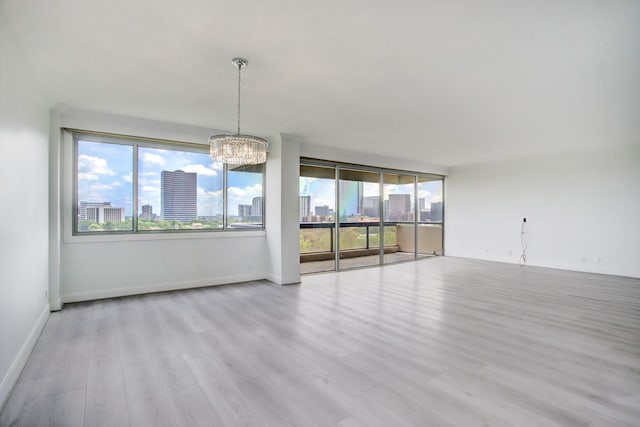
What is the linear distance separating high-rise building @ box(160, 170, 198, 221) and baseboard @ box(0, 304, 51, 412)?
2.10 m

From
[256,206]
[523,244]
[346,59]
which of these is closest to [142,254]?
[256,206]

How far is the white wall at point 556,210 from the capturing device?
20.8 feet

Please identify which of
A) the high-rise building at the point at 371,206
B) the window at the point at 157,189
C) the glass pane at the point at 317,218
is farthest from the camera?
the high-rise building at the point at 371,206

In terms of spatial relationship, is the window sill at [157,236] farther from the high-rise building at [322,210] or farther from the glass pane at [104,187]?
the high-rise building at [322,210]

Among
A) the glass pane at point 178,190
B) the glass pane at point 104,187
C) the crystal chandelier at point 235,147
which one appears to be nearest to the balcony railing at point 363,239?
the glass pane at point 178,190

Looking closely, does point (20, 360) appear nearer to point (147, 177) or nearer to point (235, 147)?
point (235, 147)

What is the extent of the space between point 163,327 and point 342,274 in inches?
145

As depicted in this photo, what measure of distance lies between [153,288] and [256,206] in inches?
86.1

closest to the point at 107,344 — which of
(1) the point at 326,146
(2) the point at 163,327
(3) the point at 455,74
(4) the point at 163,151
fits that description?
(2) the point at 163,327

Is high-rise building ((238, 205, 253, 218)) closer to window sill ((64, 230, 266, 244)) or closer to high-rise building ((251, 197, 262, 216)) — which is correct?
high-rise building ((251, 197, 262, 216))

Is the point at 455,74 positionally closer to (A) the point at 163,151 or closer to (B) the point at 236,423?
(B) the point at 236,423

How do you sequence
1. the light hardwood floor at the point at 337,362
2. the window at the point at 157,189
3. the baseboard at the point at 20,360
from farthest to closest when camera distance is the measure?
1. the window at the point at 157,189
2. the baseboard at the point at 20,360
3. the light hardwood floor at the point at 337,362

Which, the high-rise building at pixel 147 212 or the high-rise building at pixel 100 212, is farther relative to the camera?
the high-rise building at pixel 147 212

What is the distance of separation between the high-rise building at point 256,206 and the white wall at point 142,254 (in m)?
0.38
